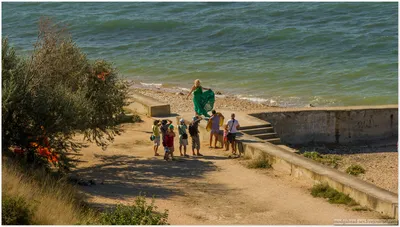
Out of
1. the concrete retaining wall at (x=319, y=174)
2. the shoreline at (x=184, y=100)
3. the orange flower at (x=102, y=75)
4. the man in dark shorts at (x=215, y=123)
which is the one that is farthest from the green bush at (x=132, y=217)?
the shoreline at (x=184, y=100)

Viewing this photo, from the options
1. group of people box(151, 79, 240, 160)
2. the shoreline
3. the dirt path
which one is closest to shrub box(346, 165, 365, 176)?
group of people box(151, 79, 240, 160)

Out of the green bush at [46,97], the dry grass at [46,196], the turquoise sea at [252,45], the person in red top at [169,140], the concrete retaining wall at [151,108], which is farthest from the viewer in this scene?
the turquoise sea at [252,45]

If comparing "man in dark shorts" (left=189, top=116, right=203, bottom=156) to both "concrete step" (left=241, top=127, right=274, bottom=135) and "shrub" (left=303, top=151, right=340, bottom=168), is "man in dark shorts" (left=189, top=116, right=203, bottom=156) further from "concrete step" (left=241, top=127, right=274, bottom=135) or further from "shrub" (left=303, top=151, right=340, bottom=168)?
"shrub" (left=303, top=151, right=340, bottom=168)

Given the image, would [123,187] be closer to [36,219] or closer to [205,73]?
[36,219]

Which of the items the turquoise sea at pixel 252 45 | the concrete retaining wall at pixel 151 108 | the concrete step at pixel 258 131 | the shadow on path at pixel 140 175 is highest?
the turquoise sea at pixel 252 45

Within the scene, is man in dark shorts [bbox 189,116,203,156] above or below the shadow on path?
above

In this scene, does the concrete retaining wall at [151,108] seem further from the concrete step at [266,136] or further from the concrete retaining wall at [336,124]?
the concrete step at [266,136]

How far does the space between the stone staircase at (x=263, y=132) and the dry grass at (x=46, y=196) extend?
328 inches

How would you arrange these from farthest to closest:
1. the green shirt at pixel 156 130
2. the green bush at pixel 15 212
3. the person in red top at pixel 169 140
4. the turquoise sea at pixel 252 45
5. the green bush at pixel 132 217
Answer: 1. the turquoise sea at pixel 252 45
2. the green shirt at pixel 156 130
3. the person in red top at pixel 169 140
4. the green bush at pixel 132 217
5. the green bush at pixel 15 212

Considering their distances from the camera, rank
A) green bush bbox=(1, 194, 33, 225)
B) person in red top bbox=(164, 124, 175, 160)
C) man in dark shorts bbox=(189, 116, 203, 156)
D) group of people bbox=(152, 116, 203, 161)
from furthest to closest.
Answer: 1. man in dark shorts bbox=(189, 116, 203, 156)
2. group of people bbox=(152, 116, 203, 161)
3. person in red top bbox=(164, 124, 175, 160)
4. green bush bbox=(1, 194, 33, 225)

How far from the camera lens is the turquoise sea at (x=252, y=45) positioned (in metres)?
40.8

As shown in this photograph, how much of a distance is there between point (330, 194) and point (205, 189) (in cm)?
289

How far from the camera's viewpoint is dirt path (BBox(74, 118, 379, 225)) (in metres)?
16.5

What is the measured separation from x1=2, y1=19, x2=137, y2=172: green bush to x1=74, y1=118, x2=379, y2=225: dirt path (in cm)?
136
